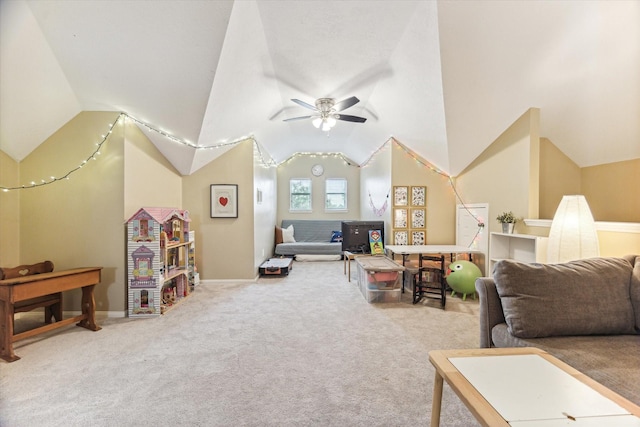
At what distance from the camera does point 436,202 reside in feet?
15.4

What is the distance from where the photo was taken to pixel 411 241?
15.6 feet

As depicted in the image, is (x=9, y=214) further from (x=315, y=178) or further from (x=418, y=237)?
(x=315, y=178)

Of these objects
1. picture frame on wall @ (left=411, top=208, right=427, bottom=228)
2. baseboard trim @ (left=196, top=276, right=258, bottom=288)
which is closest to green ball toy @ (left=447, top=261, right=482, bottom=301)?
picture frame on wall @ (left=411, top=208, right=427, bottom=228)

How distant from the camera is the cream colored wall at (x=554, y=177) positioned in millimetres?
3889

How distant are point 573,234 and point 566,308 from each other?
1.21m

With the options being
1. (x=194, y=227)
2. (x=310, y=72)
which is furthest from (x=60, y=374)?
(x=310, y=72)

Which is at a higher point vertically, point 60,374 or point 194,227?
point 194,227

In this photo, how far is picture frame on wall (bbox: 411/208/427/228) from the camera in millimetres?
4719

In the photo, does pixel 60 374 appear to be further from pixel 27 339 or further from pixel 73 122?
pixel 73 122

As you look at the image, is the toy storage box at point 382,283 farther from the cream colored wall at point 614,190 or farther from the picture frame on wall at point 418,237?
the cream colored wall at point 614,190

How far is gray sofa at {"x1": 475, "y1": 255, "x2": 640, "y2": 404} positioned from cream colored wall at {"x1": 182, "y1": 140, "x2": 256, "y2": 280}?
3.56m

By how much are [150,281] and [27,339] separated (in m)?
1.05

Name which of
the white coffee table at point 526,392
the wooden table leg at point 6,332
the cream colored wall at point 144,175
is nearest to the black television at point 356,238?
the cream colored wall at point 144,175

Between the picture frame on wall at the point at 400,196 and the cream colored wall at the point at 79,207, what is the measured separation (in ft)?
12.7
